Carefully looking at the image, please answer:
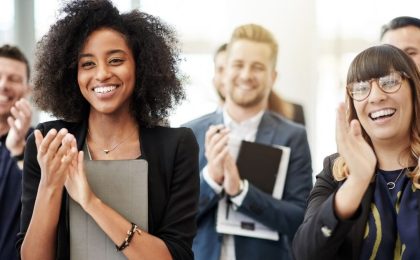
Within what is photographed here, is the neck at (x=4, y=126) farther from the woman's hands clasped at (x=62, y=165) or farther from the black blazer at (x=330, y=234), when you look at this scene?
the black blazer at (x=330, y=234)

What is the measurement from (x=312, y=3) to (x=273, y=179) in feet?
5.93

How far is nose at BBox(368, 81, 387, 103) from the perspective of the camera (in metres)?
1.80

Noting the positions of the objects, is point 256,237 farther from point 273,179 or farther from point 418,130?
point 418,130

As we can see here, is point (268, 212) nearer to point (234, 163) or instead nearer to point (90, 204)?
point (234, 163)

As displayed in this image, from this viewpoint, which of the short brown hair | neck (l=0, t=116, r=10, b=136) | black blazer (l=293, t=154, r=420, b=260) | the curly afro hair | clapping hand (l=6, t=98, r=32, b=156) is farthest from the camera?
the short brown hair

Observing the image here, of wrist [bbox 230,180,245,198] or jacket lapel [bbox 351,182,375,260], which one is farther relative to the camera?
wrist [bbox 230,180,245,198]

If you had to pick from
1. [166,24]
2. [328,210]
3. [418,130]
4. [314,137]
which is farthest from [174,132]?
[314,137]

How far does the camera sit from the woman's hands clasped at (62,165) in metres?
1.73

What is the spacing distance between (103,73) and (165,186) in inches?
15.4

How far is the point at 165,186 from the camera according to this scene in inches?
74.3

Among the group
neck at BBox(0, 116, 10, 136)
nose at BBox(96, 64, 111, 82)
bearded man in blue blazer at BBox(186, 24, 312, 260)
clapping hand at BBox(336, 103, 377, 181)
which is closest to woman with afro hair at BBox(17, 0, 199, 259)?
nose at BBox(96, 64, 111, 82)

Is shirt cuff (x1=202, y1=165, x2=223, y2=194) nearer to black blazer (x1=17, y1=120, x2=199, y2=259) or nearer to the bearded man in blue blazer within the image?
the bearded man in blue blazer

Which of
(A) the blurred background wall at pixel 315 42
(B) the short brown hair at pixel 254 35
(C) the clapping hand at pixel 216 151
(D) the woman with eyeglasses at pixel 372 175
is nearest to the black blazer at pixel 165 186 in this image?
(D) the woman with eyeglasses at pixel 372 175

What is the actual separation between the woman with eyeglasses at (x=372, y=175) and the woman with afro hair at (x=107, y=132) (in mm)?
405
